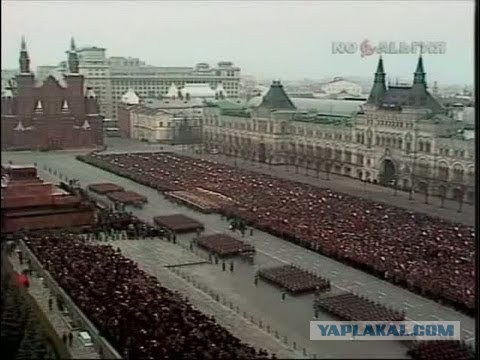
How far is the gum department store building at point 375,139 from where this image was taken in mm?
8742

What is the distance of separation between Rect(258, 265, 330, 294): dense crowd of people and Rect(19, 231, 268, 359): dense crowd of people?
646 millimetres

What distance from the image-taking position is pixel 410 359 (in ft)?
5.69

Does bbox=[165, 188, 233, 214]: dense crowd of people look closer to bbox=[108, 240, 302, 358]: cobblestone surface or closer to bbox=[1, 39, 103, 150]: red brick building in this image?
bbox=[108, 240, 302, 358]: cobblestone surface

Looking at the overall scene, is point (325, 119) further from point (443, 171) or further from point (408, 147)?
point (443, 171)

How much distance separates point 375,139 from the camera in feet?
33.3

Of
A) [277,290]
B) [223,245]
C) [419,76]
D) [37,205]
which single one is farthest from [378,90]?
[277,290]

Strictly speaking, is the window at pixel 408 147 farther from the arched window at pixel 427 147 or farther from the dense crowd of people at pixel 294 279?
the dense crowd of people at pixel 294 279

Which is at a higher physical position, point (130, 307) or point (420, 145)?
point (420, 145)

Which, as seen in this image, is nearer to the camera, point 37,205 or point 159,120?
point 37,205

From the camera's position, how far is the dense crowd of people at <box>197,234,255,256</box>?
5.76 m

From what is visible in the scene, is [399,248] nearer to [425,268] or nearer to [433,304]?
[425,268]

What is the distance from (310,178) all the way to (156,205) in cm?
288

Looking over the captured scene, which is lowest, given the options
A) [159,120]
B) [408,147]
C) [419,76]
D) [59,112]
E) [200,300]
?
[200,300]

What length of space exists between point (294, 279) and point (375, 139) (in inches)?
220
